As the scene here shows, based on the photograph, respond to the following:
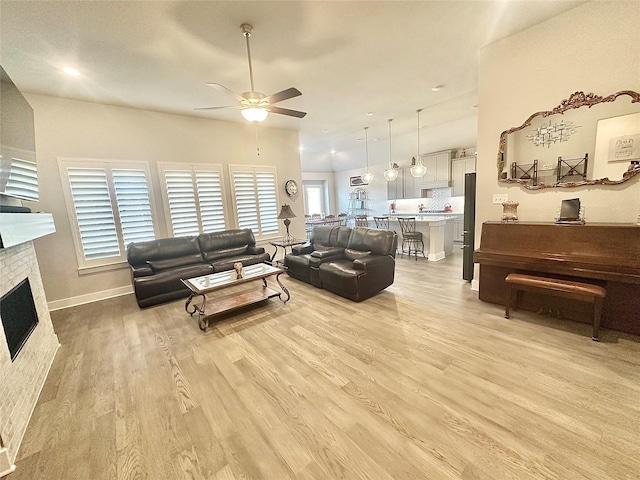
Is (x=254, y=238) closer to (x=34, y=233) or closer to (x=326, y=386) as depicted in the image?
(x=34, y=233)

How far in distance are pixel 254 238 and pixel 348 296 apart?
9.01 ft

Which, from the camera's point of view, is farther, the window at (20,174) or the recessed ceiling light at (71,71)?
the recessed ceiling light at (71,71)

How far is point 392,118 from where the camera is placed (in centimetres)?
561

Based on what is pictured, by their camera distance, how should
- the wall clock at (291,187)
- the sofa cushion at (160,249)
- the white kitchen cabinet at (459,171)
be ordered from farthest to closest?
the white kitchen cabinet at (459,171) < the wall clock at (291,187) < the sofa cushion at (160,249)

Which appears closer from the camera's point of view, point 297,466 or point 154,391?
point 297,466

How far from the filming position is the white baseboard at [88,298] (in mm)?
3877

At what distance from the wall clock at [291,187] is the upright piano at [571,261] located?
4.24m

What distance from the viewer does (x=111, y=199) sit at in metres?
4.17

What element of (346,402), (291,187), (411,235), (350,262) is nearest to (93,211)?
(291,187)

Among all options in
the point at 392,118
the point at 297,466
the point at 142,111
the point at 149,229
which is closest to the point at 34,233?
the point at 149,229

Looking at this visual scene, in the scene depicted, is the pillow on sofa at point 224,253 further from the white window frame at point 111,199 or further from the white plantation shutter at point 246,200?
the white window frame at point 111,199

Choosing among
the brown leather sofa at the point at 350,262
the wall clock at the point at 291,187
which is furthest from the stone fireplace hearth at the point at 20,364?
the wall clock at the point at 291,187

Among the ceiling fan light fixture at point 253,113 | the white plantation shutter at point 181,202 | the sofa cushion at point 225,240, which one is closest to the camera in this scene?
the ceiling fan light fixture at point 253,113

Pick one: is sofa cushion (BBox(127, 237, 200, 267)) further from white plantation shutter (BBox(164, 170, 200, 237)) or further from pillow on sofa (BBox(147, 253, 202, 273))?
white plantation shutter (BBox(164, 170, 200, 237))
